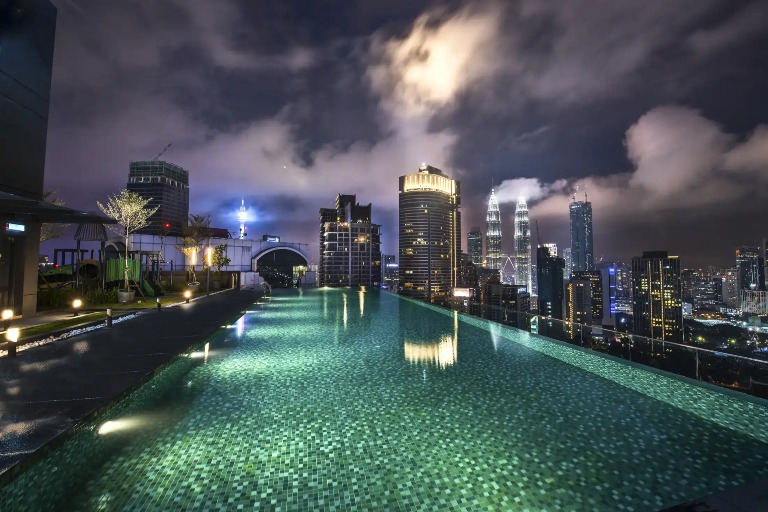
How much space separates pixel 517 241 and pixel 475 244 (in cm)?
2255

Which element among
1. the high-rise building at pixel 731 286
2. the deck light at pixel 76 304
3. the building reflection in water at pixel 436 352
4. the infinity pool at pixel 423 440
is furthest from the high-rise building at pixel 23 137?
the high-rise building at pixel 731 286

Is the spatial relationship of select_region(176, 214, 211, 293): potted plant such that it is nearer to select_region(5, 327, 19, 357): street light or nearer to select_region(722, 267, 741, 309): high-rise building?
select_region(5, 327, 19, 357): street light

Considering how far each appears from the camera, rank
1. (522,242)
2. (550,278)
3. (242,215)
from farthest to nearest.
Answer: (522,242), (242,215), (550,278)

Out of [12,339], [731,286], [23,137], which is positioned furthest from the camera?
[731,286]

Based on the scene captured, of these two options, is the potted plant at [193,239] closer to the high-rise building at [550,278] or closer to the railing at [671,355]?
the railing at [671,355]

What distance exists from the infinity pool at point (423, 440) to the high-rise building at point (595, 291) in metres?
86.9

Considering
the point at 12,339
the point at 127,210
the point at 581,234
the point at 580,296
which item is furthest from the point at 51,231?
the point at 581,234

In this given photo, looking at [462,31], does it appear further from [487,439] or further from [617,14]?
[487,439]

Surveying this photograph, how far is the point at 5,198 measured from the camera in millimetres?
7031

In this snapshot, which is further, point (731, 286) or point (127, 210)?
point (731, 286)

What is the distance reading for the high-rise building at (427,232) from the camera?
9194 centimetres

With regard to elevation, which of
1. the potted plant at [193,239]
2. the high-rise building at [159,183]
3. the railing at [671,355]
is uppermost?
the high-rise building at [159,183]

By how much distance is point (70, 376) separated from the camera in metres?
3.85

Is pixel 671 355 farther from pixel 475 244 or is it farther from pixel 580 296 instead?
pixel 475 244
